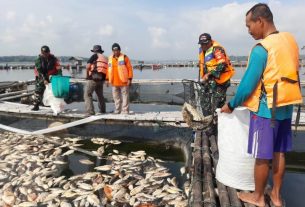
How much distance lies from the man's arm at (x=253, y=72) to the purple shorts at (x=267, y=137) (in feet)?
0.92

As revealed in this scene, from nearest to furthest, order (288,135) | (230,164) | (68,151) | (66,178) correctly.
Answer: (288,135)
(230,164)
(66,178)
(68,151)

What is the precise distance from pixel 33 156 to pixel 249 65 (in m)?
6.45

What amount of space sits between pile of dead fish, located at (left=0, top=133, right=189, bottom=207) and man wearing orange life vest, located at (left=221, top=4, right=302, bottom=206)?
2420mm

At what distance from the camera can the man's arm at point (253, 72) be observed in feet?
10.0

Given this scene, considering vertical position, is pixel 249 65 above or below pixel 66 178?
above

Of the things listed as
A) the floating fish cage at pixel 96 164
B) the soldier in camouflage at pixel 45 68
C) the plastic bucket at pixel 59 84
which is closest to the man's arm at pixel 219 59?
the floating fish cage at pixel 96 164

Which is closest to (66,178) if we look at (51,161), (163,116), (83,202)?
(51,161)

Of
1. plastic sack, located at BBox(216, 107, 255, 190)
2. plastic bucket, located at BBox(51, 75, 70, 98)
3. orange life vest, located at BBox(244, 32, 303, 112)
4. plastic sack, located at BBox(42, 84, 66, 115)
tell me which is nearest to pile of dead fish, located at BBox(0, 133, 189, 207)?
plastic sack, located at BBox(42, 84, 66, 115)

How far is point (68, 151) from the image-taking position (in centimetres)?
820

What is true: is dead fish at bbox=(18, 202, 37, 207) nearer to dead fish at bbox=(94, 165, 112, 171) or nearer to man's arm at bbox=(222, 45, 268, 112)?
dead fish at bbox=(94, 165, 112, 171)

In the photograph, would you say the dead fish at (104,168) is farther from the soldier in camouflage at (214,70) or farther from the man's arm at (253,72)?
the man's arm at (253,72)

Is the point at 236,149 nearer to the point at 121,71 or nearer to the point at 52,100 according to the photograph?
the point at 121,71

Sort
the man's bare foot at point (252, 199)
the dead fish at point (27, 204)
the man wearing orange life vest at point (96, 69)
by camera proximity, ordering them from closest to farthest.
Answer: the man's bare foot at point (252, 199), the dead fish at point (27, 204), the man wearing orange life vest at point (96, 69)

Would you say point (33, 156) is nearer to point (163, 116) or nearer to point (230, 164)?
point (163, 116)
